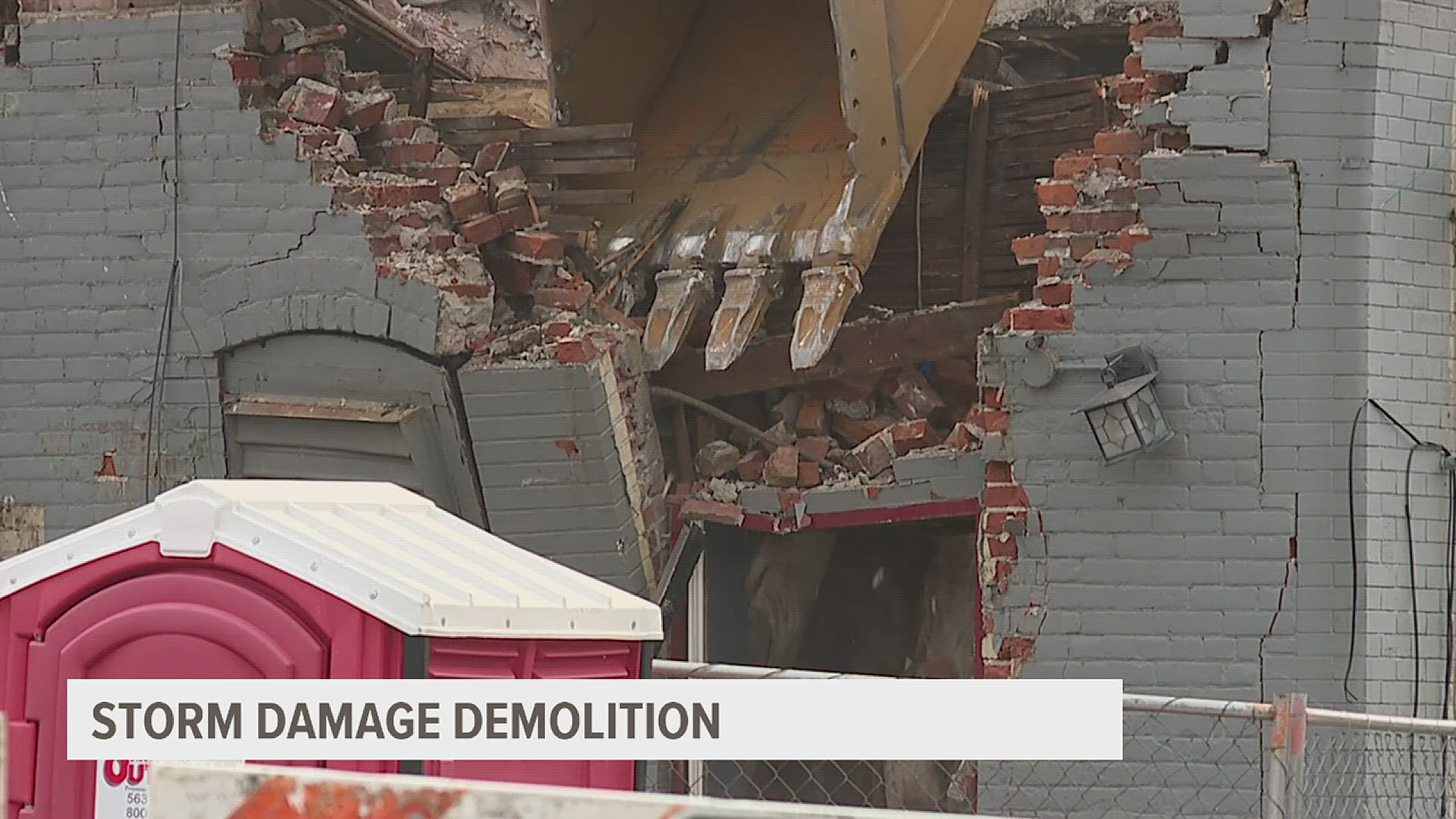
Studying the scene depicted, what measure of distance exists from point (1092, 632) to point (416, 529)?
2883 mm

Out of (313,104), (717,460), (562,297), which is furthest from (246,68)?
(717,460)

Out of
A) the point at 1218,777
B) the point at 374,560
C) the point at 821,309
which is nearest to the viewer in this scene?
the point at 374,560

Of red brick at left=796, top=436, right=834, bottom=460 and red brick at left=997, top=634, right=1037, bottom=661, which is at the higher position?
red brick at left=796, top=436, right=834, bottom=460

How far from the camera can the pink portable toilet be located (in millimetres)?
3123

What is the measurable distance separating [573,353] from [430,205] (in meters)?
0.74

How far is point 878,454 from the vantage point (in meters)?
6.28

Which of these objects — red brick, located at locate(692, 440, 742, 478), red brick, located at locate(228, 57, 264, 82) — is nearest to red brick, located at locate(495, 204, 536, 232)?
red brick, located at locate(228, 57, 264, 82)

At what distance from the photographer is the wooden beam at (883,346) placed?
6504mm

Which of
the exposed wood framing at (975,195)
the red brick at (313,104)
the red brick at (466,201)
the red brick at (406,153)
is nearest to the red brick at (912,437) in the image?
the exposed wood framing at (975,195)

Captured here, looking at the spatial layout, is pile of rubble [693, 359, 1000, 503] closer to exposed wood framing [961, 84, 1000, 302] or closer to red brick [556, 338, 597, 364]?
exposed wood framing [961, 84, 1000, 302]

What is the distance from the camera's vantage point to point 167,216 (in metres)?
6.32

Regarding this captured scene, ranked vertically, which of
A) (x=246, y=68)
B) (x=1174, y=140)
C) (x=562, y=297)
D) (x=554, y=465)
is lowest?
(x=554, y=465)

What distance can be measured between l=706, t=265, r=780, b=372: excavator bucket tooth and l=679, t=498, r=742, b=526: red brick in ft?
1.64
